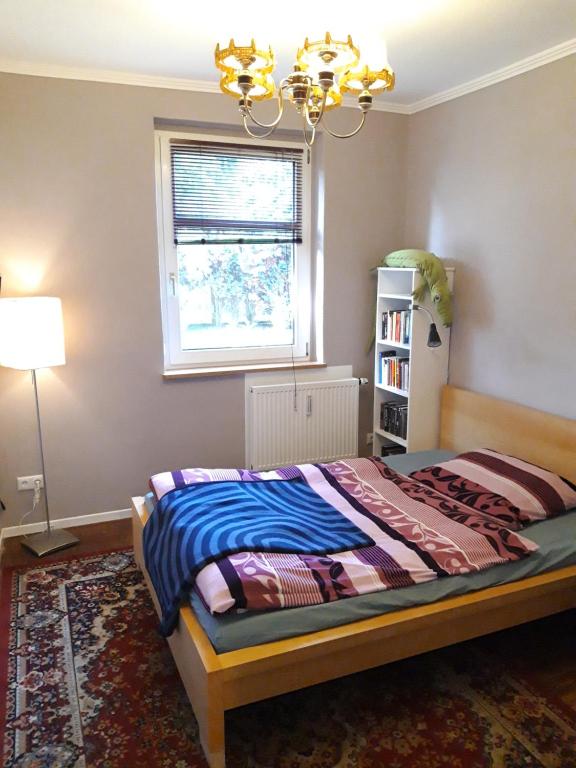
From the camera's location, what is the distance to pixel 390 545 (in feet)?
7.20

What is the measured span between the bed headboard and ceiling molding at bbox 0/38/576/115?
171cm

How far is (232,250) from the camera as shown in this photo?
371cm

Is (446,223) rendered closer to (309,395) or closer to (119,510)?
(309,395)

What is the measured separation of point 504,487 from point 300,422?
151cm

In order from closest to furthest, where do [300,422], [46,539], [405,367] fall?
[46,539] → [405,367] → [300,422]

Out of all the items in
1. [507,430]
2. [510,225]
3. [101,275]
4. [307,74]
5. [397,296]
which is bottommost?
[507,430]

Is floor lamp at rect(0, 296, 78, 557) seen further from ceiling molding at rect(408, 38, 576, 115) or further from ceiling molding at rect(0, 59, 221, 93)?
ceiling molding at rect(408, 38, 576, 115)

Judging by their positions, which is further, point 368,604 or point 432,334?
point 432,334

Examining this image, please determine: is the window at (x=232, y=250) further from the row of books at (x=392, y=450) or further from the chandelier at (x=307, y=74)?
the chandelier at (x=307, y=74)

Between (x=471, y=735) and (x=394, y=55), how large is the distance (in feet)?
9.60

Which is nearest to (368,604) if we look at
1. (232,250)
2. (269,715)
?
(269,715)

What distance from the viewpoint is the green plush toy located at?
133 inches

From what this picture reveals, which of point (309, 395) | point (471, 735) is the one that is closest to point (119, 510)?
point (309, 395)

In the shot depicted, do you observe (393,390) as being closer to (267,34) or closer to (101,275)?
(101,275)
